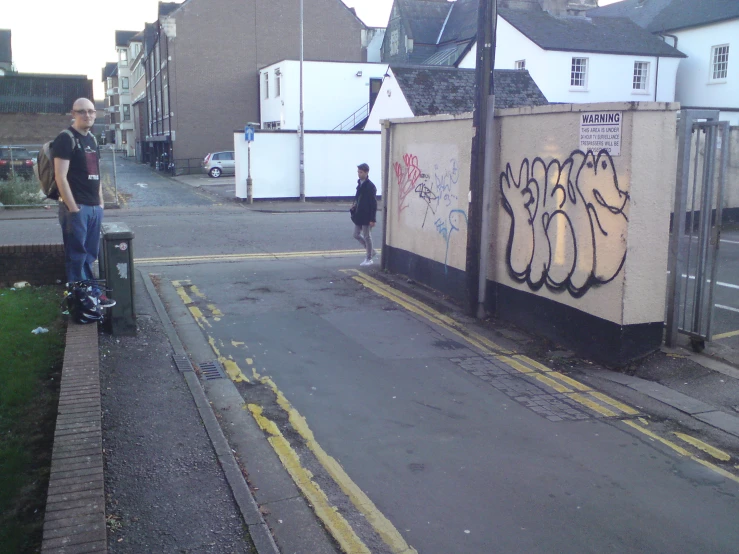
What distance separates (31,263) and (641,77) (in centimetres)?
3417

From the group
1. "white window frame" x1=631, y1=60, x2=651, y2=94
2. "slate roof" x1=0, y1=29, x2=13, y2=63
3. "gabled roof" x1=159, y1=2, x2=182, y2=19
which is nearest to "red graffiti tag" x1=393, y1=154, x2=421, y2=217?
"white window frame" x1=631, y1=60, x2=651, y2=94

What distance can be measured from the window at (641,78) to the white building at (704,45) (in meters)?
2.88

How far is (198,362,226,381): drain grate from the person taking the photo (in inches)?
266

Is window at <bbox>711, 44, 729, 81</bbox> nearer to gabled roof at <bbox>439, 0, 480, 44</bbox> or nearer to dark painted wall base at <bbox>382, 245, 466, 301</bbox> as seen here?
gabled roof at <bbox>439, 0, 480, 44</bbox>

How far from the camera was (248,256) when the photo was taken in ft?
45.3

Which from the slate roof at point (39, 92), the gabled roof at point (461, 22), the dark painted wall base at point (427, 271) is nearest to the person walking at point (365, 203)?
the dark painted wall base at point (427, 271)

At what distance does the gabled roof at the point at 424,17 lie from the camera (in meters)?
50.8

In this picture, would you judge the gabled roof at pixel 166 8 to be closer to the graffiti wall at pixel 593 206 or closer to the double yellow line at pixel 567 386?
the double yellow line at pixel 567 386

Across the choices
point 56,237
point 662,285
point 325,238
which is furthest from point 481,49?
point 56,237

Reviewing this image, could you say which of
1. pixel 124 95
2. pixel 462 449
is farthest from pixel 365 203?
pixel 124 95

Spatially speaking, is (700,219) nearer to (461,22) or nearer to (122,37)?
(461,22)

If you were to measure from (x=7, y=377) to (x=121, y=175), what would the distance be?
43.0 metres

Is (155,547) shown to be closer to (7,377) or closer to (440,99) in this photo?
(7,377)

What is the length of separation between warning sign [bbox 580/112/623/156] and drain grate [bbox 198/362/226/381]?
13.7 ft
